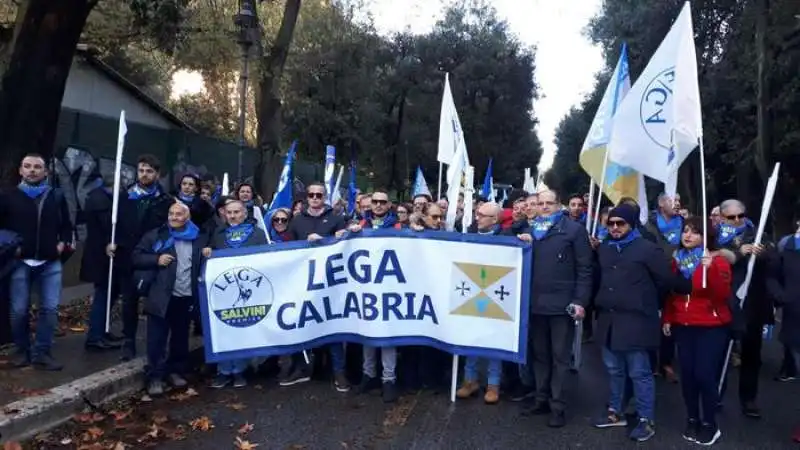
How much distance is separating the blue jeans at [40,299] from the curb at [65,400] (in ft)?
2.14

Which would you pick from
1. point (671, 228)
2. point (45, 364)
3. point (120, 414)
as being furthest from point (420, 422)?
point (671, 228)

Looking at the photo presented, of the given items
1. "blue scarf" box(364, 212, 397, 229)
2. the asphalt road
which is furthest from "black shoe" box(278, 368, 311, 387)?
"blue scarf" box(364, 212, 397, 229)

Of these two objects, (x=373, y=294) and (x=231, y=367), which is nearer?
(x=373, y=294)

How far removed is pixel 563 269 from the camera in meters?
6.21

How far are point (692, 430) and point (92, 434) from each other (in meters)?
4.57

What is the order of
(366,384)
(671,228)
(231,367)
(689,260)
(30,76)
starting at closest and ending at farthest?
(689,260)
(366,384)
(231,367)
(30,76)
(671,228)

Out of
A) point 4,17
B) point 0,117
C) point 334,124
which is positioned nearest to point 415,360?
point 0,117

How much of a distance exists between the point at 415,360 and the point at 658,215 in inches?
142

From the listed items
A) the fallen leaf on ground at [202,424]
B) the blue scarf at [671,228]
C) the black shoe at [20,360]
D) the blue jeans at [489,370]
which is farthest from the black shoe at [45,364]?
the blue scarf at [671,228]

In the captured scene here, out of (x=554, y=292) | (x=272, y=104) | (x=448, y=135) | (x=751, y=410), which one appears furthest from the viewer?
(x=272, y=104)

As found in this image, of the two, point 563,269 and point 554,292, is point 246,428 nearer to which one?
point 554,292

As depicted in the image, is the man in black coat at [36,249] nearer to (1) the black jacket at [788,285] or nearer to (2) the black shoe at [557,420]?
(2) the black shoe at [557,420]

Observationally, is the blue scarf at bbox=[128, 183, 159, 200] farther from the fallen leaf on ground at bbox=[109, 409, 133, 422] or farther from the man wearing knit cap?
the man wearing knit cap

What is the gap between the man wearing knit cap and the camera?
→ 5.68 m
